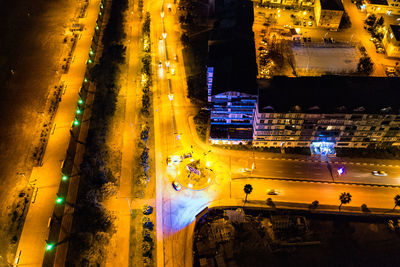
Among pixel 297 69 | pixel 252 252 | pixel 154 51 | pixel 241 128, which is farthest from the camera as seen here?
pixel 154 51

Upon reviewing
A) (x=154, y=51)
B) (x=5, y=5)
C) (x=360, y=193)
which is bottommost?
(x=360, y=193)

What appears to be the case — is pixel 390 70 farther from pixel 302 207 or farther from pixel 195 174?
pixel 195 174

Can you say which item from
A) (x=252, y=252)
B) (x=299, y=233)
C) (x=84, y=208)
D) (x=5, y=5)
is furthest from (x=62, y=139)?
(x=5, y=5)

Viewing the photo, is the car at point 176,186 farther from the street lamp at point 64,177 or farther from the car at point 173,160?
the street lamp at point 64,177

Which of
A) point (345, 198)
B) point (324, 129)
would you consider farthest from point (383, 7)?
point (345, 198)

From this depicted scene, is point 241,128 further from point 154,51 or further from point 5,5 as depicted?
point 5,5

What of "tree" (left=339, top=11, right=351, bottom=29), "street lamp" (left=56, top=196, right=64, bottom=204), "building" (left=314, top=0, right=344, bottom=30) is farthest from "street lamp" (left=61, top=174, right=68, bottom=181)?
"tree" (left=339, top=11, right=351, bottom=29)

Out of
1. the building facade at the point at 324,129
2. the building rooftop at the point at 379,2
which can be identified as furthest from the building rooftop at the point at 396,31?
the building facade at the point at 324,129
